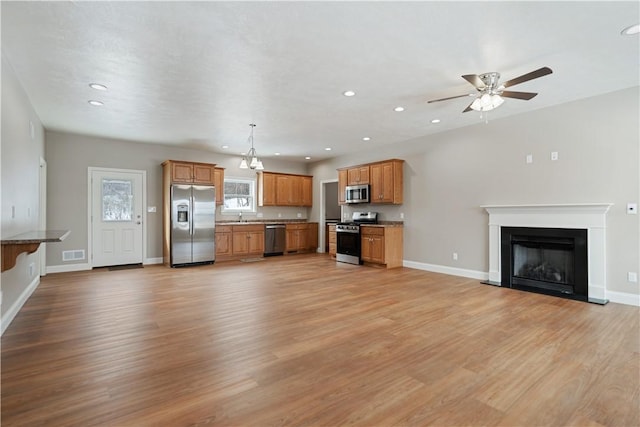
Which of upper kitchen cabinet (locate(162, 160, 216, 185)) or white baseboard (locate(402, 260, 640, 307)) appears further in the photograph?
upper kitchen cabinet (locate(162, 160, 216, 185))

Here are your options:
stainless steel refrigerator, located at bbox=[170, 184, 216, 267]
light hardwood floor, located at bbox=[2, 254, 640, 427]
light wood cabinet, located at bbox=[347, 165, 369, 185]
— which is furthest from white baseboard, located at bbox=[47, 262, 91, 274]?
light wood cabinet, located at bbox=[347, 165, 369, 185]

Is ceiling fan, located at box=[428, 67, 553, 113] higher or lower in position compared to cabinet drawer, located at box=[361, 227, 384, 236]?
higher

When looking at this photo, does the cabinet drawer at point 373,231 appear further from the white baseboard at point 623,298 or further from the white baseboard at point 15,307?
the white baseboard at point 15,307

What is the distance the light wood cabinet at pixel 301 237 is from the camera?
893cm

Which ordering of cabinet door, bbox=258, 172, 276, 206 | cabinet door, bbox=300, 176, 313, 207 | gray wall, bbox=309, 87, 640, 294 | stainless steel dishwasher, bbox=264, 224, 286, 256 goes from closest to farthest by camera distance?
gray wall, bbox=309, 87, 640, 294, stainless steel dishwasher, bbox=264, 224, 286, 256, cabinet door, bbox=258, 172, 276, 206, cabinet door, bbox=300, 176, 313, 207

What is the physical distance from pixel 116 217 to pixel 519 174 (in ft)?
25.0

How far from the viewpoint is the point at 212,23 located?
262cm

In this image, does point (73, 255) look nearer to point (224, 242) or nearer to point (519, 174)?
point (224, 242)

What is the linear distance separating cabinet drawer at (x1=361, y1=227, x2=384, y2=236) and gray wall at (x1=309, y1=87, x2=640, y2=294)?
61 cm

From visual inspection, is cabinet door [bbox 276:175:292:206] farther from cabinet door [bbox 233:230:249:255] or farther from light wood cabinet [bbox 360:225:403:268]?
light wood cabinet [bbox 360:225:403:268]

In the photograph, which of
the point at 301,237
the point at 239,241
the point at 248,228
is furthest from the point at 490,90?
the point at 301,237

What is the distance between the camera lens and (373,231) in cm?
687

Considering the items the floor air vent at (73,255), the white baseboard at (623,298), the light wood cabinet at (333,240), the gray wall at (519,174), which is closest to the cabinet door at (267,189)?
the light wood cabinet at (333,240)

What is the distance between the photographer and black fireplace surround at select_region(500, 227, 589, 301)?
439 centimetres
